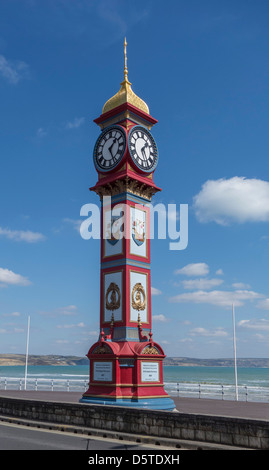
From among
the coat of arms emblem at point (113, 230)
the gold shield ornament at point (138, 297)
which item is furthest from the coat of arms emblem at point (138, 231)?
the gold shield ornament at point (138, 297)

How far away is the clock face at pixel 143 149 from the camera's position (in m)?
26.5

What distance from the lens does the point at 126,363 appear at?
22969 mm

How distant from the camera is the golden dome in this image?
90.1ft

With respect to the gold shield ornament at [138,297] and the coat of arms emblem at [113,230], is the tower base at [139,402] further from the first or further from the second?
the coat of arms emblem at [113,230]

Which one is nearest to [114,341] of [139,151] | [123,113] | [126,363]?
[126,363]

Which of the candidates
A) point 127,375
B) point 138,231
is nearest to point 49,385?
point 127,375

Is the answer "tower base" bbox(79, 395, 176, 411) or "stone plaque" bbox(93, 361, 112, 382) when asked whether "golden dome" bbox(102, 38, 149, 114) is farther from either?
"tower base" bbox(79, 395, 176, 411)

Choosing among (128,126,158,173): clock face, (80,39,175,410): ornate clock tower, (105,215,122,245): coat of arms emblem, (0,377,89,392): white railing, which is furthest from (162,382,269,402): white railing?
(128,126,158,173): clock face

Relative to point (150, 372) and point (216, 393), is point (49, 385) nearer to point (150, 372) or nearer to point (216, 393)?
point (216, 393)

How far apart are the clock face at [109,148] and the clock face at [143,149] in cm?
67

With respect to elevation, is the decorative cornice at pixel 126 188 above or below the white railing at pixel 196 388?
above
